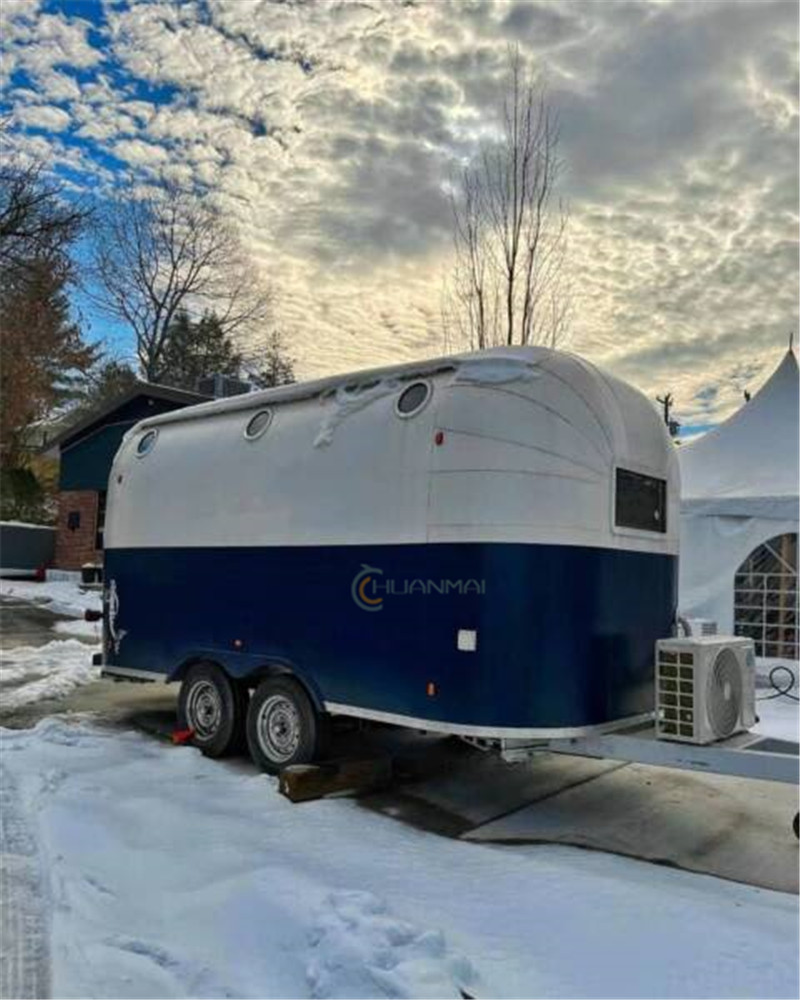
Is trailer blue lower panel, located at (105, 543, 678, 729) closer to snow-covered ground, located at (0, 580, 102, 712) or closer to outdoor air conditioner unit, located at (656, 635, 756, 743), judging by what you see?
outdoor air conditioner unit, located at (656, 635, 756, 743)

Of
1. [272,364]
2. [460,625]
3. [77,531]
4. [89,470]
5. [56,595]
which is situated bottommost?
[56,595]

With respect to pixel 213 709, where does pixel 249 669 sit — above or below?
above

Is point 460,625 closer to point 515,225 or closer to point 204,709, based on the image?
point 204,709

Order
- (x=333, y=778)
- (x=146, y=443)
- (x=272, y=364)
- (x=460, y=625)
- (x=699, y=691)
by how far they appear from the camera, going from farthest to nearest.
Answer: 1. (x=272, y=364)
2. (x=146, y=443)
3. (x=333, y=778)
4. (x=460, y=625)
5. (x=699, y=691)

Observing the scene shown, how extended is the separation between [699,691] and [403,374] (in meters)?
3.04

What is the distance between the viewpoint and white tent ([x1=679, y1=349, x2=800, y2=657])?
12.6m

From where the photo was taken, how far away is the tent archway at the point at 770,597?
12.6 m

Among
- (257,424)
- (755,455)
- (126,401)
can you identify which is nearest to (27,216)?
(126,401)

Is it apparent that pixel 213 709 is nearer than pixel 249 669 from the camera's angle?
No

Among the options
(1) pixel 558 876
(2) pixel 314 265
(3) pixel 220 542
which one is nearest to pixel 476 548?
(1) pixel 558 876

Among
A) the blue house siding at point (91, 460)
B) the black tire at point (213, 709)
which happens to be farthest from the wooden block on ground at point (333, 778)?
the blue house siding at point (91, 460)

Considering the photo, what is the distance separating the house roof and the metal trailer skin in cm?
1612

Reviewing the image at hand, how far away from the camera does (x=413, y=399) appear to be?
638 centimetres

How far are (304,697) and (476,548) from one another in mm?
2125
